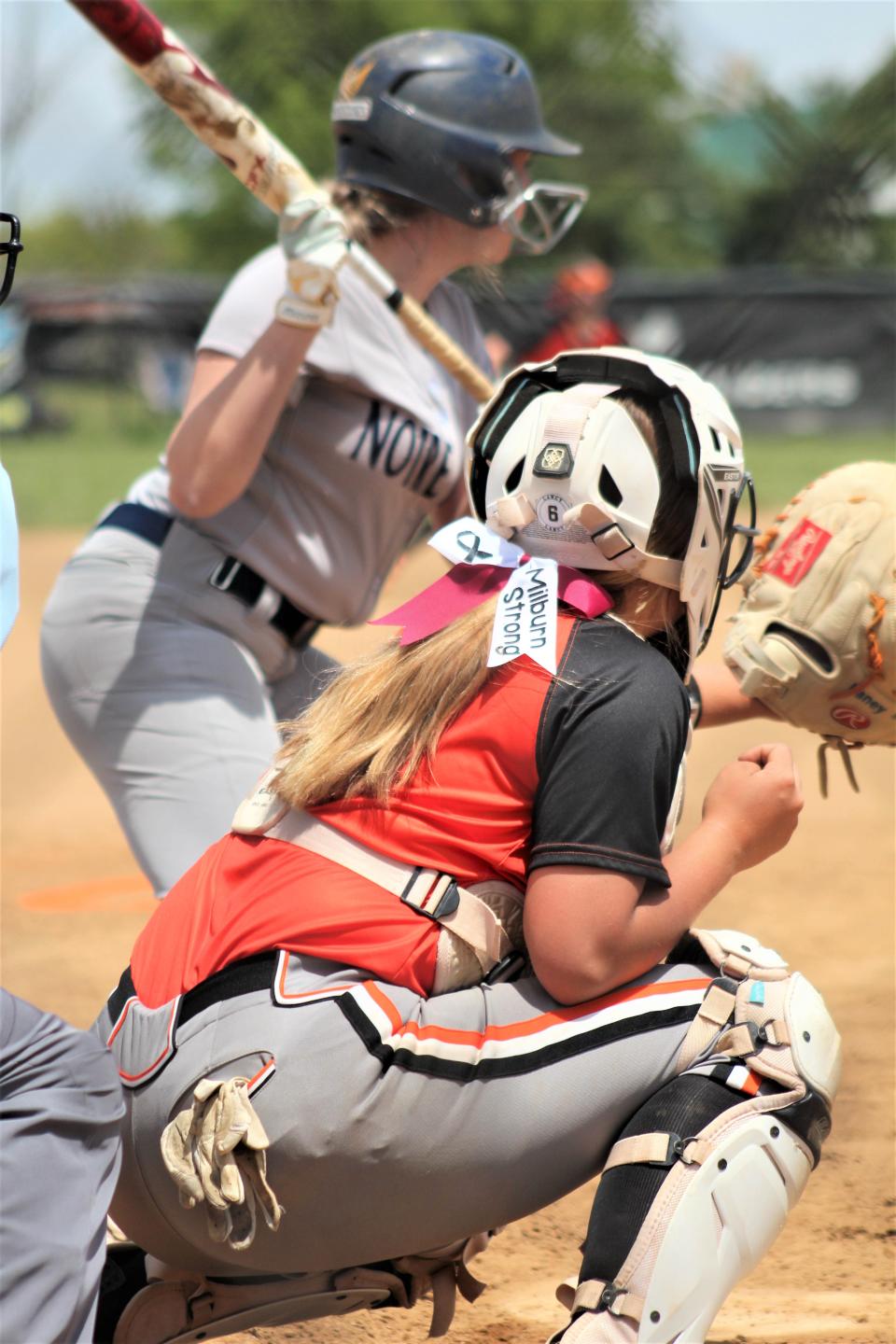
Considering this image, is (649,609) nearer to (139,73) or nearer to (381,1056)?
(381,1056)

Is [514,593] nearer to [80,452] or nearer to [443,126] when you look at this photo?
[443,126]

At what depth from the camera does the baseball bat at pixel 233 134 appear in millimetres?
3146

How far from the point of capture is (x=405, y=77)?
330 cm

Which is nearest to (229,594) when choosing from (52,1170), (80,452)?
(52,1170)

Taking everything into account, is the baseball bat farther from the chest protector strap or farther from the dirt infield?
the chest protector strap

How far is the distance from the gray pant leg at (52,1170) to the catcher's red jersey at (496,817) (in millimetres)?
222

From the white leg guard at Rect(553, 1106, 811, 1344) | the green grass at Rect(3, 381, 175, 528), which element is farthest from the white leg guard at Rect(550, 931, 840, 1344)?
the green grass at Rect(3, 381, 175, 528)

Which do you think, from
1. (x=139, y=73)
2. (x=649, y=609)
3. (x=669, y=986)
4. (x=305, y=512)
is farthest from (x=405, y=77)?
(x=669, y=986)

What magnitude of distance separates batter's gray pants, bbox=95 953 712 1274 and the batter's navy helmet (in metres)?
1.87

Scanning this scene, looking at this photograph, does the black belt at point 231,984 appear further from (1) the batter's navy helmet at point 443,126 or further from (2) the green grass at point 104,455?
(2) the green grass at point 104,455

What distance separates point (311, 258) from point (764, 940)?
2510 millimetres

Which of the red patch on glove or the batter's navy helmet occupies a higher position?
the batter's navy helmet

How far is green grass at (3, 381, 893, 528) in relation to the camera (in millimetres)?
13516

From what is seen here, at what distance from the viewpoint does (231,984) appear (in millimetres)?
2043
